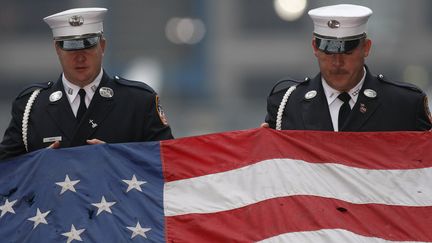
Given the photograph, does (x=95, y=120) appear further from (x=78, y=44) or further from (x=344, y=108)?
(x=344, y=108)

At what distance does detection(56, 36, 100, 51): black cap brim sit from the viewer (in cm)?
573

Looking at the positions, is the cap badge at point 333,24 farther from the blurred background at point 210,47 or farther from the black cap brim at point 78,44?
the blurred background at point 210,47

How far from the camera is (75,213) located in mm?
5363

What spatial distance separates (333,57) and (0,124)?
8.41 metres

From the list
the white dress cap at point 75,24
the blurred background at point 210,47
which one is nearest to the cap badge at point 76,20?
the white dress cap at point 75,24

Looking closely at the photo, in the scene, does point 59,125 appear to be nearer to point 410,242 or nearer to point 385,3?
point 410,242

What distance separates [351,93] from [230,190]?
0.67 metres

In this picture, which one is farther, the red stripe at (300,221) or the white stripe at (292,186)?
the white stripe at (292,186)

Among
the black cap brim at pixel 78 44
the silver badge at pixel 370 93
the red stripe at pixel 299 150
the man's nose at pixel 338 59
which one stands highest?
the black cap brim at pixel 78 44

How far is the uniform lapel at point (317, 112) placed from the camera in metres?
5.76

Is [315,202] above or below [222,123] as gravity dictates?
Answer: above

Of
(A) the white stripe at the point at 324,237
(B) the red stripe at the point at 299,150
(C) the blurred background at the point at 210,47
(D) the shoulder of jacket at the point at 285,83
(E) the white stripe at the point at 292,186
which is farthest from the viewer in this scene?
(C) the blurred background at the point at 210,47

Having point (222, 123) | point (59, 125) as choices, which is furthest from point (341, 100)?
point (222, 123)

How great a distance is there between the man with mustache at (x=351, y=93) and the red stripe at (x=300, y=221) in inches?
16.8
